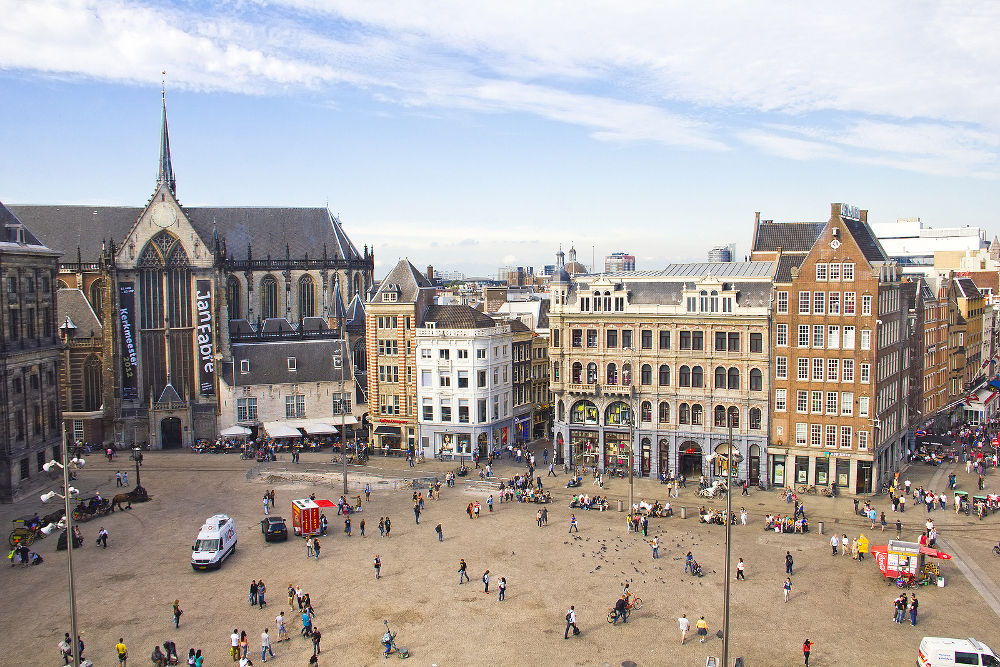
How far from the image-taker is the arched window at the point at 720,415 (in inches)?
2655

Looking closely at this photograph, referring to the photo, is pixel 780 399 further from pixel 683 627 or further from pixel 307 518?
pixel 307 518

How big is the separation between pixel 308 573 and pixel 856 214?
51.6 meters

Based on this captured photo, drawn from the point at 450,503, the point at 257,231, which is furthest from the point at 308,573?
the point at 257,231

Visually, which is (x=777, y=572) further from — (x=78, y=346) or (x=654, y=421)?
(x=78, y=346)

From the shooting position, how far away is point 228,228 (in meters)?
104

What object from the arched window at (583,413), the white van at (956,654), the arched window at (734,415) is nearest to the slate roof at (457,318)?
the arched window at (583,413)

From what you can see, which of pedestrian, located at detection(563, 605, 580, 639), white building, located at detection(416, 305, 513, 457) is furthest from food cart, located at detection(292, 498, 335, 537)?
white building, located at detection(416, 305, 513, 457)

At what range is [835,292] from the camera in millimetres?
63062

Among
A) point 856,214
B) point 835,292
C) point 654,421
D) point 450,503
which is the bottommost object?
point 450,503

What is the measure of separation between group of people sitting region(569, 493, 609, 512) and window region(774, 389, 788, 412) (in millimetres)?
15896

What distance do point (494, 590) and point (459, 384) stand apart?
117 feet

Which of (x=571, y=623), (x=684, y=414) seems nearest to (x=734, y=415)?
(x=684, y=414)

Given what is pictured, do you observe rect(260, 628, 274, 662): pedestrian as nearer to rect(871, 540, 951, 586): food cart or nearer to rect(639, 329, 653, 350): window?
rect(871, 540, 951, 586): food cart

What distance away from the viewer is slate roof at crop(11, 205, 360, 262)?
9488 cm
